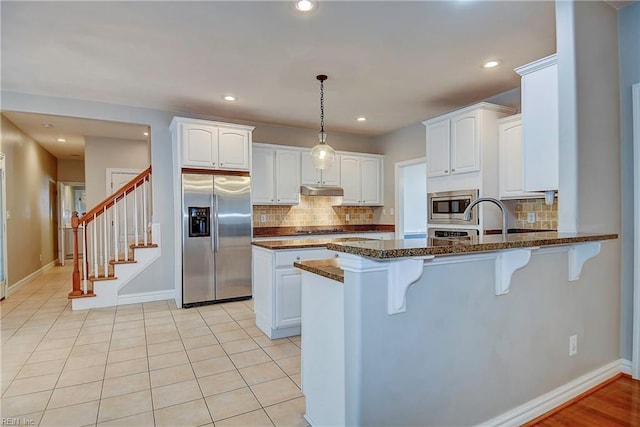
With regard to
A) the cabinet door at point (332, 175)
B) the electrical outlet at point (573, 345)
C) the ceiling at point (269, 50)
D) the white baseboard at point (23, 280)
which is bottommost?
the white baseboard at point (23, 280)

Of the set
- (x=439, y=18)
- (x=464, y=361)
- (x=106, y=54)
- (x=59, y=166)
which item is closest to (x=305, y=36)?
(x=439, y=18)

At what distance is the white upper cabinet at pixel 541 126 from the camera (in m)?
2.52

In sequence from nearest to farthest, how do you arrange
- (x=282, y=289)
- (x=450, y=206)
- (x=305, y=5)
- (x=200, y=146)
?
(x=305, y=5) → (x=282, y=289) → (x=450, y=206) → (x=200, y=146)

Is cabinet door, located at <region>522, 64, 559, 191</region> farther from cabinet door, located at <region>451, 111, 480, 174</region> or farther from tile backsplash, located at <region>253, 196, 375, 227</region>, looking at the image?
tile backsplash, located at <region>253, 196, 375, 227</region>

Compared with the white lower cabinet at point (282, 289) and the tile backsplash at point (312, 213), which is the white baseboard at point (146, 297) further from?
the white lower cabinet at point (282, 289)

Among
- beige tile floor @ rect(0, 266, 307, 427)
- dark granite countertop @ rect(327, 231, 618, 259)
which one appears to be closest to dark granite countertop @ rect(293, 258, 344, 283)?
dark granite countertop @ rect(327, 231, 618, 259)

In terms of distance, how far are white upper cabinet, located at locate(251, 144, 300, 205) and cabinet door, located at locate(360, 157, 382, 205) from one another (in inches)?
51.1

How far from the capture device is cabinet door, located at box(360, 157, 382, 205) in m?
6.15

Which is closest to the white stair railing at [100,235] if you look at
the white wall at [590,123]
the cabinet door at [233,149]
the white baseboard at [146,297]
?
the white baseboard at [146,297]

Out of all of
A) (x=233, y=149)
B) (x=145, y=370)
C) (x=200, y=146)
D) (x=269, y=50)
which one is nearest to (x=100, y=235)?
(x=200, y=146)

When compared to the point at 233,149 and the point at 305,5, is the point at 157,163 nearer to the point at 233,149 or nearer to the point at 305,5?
the point at 233,149

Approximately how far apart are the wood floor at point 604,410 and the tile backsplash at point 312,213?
433cm

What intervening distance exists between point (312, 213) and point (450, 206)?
98.2 inches

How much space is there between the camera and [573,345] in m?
2.19
